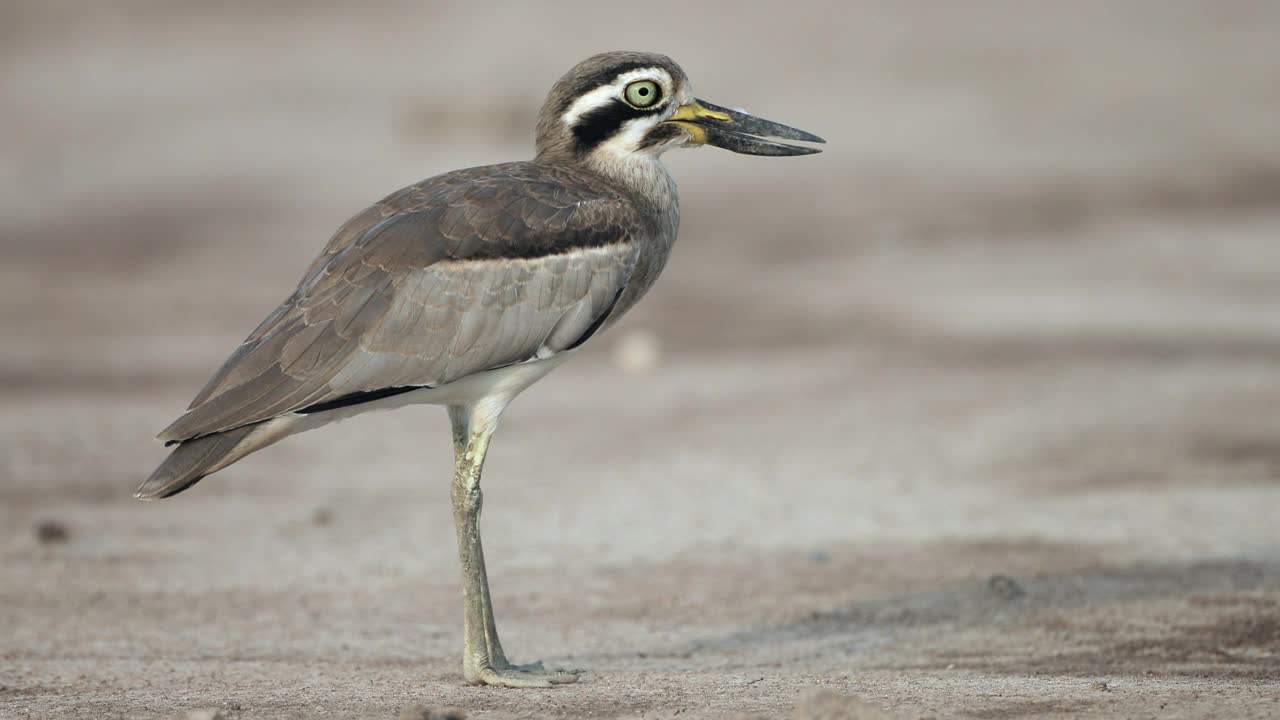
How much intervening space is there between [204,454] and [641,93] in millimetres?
2312

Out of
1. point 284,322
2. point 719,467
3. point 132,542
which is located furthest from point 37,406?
point 284,322

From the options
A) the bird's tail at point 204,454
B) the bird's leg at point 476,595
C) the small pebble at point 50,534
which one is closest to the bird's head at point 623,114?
the bird's leg at point 476,595

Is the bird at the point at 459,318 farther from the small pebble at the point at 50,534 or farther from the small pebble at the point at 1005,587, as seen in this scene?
the small pebble at the point at 50,534

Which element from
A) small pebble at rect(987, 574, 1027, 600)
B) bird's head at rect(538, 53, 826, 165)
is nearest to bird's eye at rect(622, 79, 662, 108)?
bird's head at rect(538, 53, 826, 165)

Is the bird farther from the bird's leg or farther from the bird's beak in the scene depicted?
the bird's beak

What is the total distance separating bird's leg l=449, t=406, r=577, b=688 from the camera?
6.43m

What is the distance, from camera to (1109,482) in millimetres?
9547

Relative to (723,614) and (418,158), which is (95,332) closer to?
(418,158)

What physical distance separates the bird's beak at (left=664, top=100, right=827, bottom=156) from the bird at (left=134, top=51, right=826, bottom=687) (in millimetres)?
305

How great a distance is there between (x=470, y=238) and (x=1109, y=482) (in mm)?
4464

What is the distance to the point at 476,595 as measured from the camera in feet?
21.7

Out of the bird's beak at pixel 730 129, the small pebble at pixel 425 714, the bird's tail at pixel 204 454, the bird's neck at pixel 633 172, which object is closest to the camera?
the small pebble at pixel 425 714

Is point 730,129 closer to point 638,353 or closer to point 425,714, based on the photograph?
point 425,714

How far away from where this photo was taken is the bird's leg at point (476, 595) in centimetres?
643
